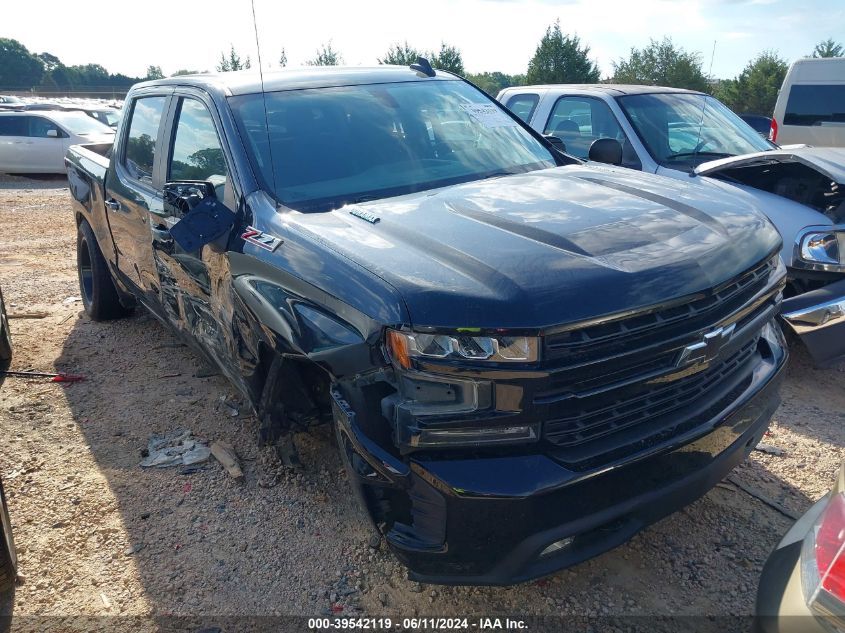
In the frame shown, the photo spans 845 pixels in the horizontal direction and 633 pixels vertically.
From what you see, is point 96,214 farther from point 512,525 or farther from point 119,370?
point 512,525

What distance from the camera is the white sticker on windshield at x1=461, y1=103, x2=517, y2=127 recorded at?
3.77 m

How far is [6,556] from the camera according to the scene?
2566 millimetres

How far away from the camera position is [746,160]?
4.55 metres

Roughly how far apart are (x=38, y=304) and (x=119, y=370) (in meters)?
2.17

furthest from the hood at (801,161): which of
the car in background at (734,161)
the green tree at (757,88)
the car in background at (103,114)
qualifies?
the green tree at (757,88)

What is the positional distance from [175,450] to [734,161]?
157 inches

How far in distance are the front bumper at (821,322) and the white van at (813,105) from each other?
279 inches

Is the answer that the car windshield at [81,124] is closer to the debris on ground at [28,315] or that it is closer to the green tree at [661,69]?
the debris on ground at [28,315]

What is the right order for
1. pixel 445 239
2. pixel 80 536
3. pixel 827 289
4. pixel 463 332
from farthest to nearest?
pixel 827 289 < pixel 80 536 < pixel 445 239 < pixel 463 332

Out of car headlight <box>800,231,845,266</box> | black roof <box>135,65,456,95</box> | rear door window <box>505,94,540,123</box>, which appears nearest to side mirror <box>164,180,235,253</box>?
black roof <box>135,65,456,95</box>

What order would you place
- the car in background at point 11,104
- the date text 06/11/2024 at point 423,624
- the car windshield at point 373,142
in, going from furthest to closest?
the car in background at point 11,104, the car windshield at point 373,142, the date text 06/11/2024 at point 423,624

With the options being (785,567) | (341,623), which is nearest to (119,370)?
(341,623)

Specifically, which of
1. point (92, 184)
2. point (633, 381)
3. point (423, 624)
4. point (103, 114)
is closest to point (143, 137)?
point (92, 184)

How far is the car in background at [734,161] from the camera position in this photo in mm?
3777
